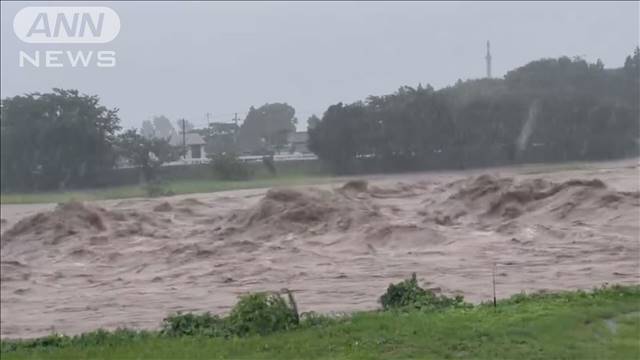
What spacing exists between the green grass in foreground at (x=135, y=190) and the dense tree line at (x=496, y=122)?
1.38 metres

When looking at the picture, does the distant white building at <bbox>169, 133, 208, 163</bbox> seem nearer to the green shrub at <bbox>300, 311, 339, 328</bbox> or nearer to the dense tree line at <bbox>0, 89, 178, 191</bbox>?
the dense tree line at <bbox>0, 89, 178, 191</bbox>

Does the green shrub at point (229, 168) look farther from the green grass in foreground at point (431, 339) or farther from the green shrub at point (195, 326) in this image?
the green grass in foreground at point (431, 339)

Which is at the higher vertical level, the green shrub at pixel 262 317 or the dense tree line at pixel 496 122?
the dense tree line at pixel 496 122

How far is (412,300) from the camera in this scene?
475 inches

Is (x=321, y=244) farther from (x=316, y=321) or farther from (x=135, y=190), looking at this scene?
(x=316, y=321)

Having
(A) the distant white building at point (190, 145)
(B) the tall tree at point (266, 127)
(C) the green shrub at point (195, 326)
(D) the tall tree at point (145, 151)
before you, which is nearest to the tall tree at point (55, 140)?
(D) the tall tree at point (145, 151)

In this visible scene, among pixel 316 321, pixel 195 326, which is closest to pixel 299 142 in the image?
pixel 195 326

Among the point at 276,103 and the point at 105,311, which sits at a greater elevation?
the point at 276,103

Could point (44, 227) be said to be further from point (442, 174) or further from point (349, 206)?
point (442, 174)

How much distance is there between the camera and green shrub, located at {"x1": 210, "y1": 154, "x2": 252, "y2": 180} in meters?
29.1

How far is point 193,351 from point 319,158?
64.8ft

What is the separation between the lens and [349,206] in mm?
28297

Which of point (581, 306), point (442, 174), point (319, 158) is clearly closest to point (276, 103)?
point (319, 158)

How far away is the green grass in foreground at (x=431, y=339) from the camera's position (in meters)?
8.77
